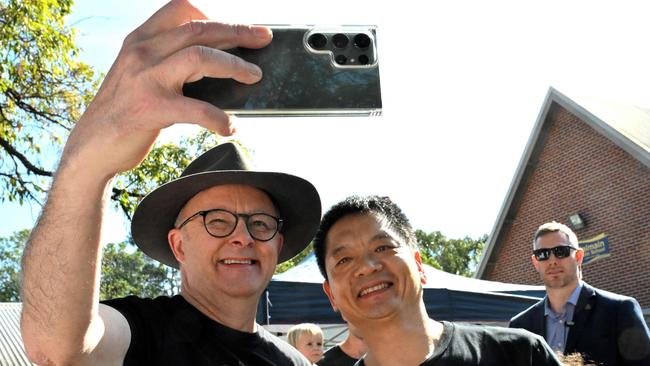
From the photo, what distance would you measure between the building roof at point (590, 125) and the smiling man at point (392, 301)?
14.4m

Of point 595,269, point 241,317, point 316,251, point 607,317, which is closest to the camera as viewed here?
point 241,317

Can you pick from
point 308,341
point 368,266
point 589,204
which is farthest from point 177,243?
point 589,204

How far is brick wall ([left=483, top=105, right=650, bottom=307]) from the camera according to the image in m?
15.6

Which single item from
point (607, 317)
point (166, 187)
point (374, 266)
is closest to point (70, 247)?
point (166, 187)

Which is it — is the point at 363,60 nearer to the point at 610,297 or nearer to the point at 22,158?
the point at 610,297

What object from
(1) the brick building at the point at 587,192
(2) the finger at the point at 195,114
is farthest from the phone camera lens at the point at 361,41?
(1) the brick building at the point at 587,192

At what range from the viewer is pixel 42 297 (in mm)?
1502

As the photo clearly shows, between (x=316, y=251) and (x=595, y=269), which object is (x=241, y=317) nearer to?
(x=316, y=251)

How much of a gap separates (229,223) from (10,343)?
23.1ft

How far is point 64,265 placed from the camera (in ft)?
4.86

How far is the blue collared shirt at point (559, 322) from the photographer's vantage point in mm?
4332

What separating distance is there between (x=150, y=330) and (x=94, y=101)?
37.7 inches

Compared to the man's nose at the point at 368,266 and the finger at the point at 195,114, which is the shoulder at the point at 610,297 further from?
the finger at the point at 195,114

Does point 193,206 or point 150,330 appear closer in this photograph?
point 150,330
